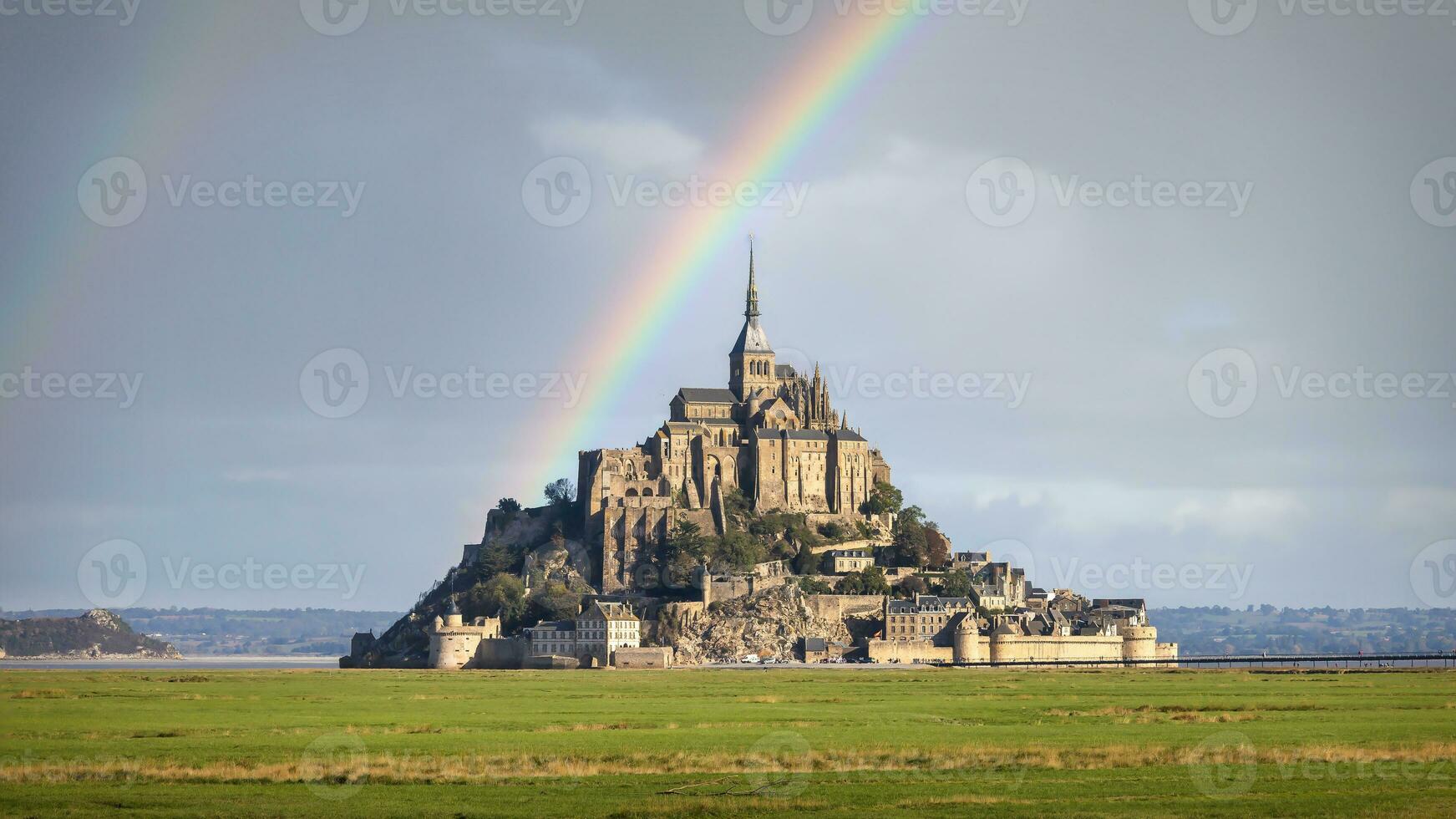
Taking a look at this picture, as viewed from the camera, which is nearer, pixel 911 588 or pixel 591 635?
pixel 591 635

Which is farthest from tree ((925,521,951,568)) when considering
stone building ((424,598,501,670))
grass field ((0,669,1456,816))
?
grass field ((0,669,1456,816))

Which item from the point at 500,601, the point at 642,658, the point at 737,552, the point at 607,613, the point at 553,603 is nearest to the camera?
the point at 642,658

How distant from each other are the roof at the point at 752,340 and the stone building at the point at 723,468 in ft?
4.85

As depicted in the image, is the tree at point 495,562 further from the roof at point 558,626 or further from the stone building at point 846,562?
the stone building at point 846,562

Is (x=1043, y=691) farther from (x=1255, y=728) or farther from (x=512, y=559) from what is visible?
(x=512, y=559)

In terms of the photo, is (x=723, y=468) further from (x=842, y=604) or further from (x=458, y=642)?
(x=458, y=642)

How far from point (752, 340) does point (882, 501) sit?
25.2 m

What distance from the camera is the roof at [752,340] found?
187875 millimetres

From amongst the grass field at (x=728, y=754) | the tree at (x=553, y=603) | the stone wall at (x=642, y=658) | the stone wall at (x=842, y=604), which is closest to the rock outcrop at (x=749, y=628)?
the stone wall at (x=842, y=604)

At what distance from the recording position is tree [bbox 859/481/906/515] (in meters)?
176

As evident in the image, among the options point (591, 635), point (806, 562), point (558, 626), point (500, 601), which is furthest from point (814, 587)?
point (500, 601)

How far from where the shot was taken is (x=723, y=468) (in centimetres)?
17000

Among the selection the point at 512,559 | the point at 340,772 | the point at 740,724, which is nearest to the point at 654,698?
the point at 740,724

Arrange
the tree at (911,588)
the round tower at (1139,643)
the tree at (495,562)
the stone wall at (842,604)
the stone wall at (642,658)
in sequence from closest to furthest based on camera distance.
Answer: the stone wall at (642,658) → the stone wall at (842,604) → the tree at (911,588) → the tree at (495,562) → the round tower at (1139,643)
